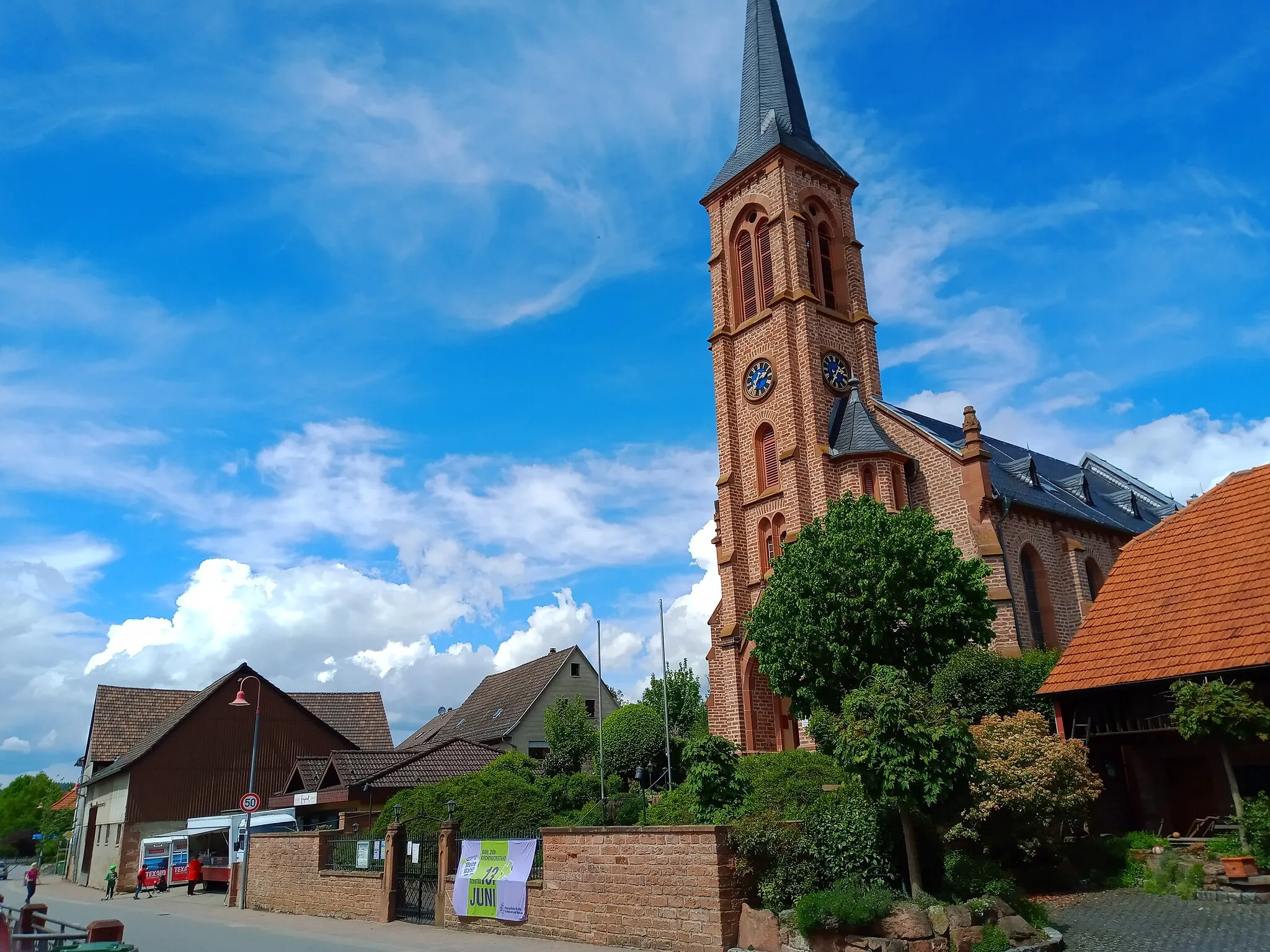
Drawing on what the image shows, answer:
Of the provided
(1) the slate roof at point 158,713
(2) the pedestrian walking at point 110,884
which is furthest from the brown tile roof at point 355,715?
(2) the pedestrian walking at point 110,884

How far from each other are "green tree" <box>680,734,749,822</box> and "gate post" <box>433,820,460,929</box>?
6026 millimetres

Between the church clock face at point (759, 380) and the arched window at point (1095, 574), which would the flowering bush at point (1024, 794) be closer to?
the church clock face at point (759, 380)

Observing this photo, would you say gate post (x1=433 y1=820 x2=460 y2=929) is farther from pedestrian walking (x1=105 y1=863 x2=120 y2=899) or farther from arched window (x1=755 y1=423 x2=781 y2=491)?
pedestrian walking (x1=105 y1=863 x2=120 y2=899)

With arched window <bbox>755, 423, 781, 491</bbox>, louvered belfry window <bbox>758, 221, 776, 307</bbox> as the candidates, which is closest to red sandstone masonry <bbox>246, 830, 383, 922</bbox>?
arched window <bbox>755, 423, 781, 491</bbox>

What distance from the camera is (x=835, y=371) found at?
119ft

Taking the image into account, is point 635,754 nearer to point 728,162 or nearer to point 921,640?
point 921,640

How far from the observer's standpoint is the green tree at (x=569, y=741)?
39000mm

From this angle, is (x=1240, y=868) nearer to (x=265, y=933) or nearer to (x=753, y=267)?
(x=265, y=933)

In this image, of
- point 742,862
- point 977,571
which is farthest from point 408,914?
point 977,571

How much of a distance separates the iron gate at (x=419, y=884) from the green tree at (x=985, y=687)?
12352 millimetres

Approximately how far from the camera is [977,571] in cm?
2508

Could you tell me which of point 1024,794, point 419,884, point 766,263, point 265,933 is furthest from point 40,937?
point 766,263

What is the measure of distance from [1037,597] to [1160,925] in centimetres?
2093

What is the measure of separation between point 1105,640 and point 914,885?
33.6 ft
